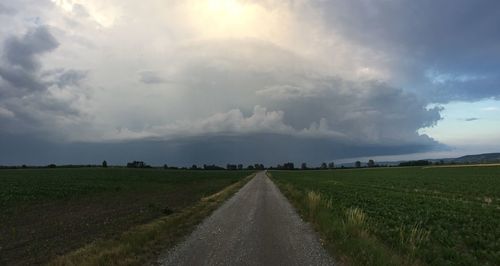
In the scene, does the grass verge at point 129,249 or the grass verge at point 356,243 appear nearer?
the grass verge at point 356,243

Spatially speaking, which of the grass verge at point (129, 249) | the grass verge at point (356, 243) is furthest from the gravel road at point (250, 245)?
the grass verge at point (129, 249)

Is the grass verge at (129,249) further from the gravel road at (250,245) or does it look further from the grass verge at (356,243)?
the grass verge at (356,243)

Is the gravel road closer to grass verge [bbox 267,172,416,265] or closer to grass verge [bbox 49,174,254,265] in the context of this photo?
grass verge [bbox 267,172,416,265]

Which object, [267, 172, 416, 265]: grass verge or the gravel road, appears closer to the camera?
[267, 172, 416, 265]: grass verge

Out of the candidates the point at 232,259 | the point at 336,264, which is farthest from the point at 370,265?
the point at 232,259

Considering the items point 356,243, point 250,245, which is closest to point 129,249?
point 250,245

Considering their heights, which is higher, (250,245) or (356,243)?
(356,243)

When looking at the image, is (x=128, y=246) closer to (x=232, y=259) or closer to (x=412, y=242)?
(x=232, y=259)

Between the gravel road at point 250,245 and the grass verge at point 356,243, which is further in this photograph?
the gravel road at point 250,245

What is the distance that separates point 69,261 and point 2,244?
6.00m

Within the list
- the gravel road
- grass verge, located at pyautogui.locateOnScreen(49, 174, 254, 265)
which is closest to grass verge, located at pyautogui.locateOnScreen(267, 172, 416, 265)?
the gravel road

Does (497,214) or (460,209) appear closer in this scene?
(497,214)

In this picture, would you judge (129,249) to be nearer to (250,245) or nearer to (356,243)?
(250,245)

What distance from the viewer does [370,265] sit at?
957 centimetres
